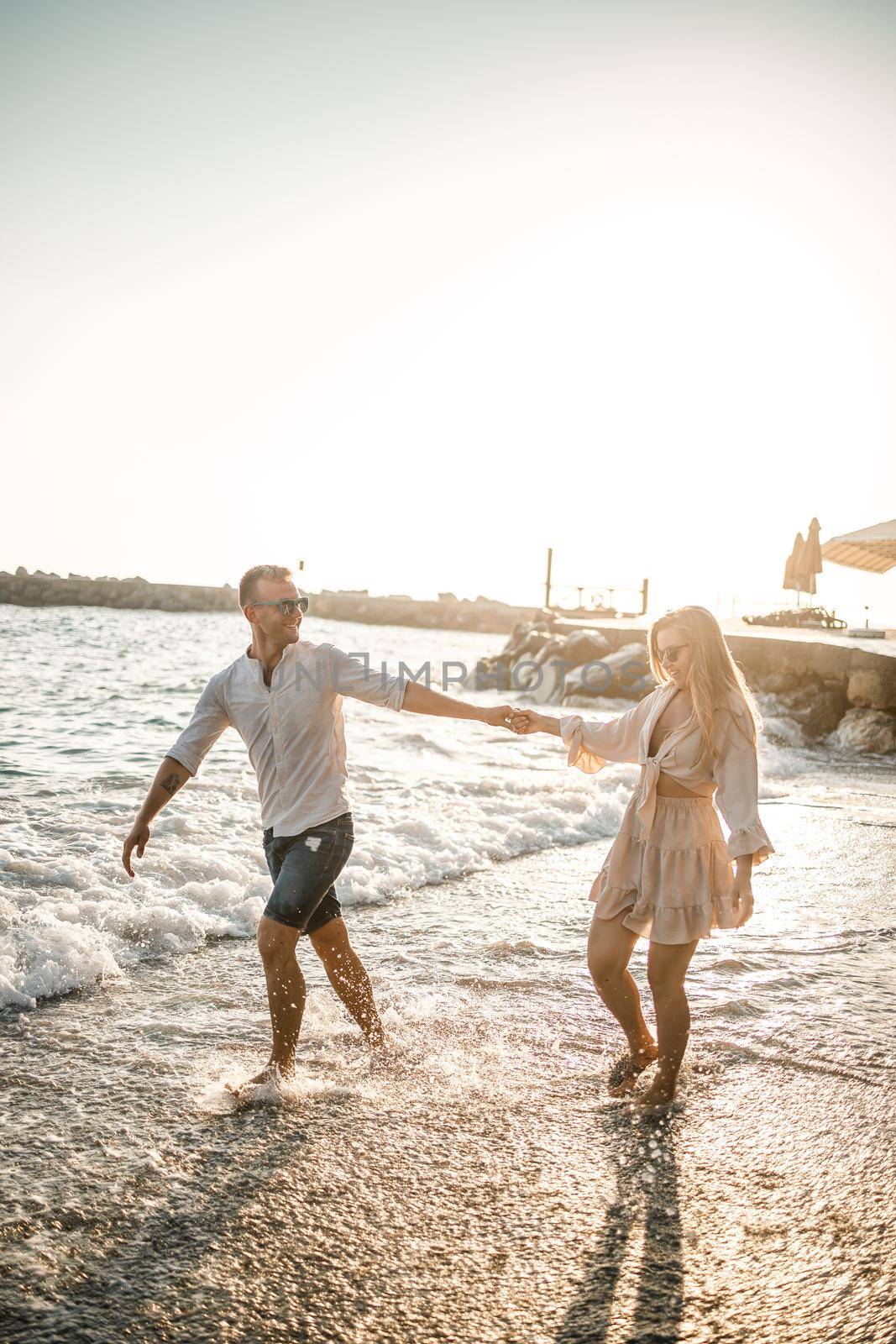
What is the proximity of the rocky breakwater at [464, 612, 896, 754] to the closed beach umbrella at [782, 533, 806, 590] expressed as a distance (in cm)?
741

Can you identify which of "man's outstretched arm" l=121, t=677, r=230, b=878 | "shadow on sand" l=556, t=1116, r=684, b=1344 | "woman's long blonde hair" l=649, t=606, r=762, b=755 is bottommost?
"shadow on sand" l=556, t=1116, r=684, b=1344

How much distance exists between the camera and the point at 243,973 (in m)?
4.72

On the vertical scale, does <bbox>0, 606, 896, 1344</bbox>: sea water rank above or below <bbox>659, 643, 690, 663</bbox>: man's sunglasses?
below

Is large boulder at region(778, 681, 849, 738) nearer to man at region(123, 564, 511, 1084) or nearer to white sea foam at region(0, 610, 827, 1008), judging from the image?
white sea foam at region(0, 610, 827, 1008)

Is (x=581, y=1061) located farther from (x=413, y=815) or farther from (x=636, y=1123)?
(x=413, y=815)

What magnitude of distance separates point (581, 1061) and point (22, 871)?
3854 mm

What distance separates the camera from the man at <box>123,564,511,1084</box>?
3.41 metres

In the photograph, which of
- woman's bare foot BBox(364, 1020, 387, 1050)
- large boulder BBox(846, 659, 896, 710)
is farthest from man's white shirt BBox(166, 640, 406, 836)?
large boulder BBox(846, 659, 896, 710)

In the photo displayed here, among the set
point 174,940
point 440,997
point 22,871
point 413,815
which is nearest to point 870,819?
point 413,815

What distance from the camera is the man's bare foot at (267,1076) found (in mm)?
3352

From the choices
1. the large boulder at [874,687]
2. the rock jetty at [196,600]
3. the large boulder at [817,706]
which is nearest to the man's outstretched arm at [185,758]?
the large boulder at [874,687]

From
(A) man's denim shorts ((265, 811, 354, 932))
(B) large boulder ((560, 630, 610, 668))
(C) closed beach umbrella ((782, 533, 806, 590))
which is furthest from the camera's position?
(C) closed beach umbrella ((782, 533, 806, 590))

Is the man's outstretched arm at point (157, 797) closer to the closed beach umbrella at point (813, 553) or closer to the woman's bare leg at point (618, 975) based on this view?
the woman's bare leg at point (618, 975)

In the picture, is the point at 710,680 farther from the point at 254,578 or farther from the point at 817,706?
the point at 817,706
